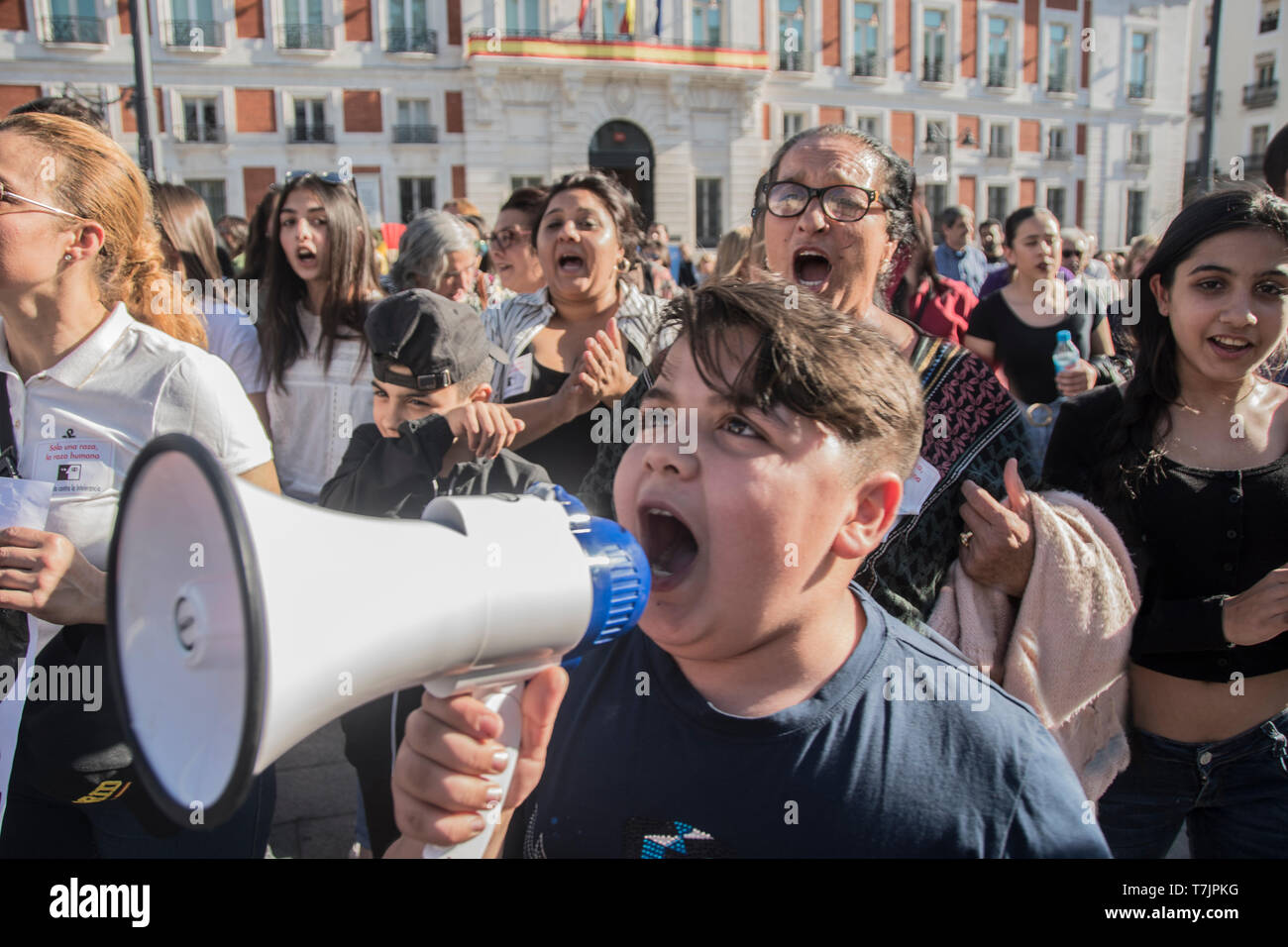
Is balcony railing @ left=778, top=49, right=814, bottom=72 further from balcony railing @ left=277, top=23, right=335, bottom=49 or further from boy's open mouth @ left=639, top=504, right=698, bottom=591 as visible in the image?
boy's open mouth @ left=639, top=504, right=698, bottom=591

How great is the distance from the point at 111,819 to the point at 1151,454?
238cm

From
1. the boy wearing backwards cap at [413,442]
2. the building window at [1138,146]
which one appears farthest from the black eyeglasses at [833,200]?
the building window at [1138,146]

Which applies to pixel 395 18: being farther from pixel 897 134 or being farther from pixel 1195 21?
pixel 1195 21

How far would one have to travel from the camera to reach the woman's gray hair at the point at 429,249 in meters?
4.43

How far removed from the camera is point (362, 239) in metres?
3.57

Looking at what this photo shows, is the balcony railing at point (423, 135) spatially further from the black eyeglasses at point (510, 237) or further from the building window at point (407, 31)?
the black eyeglasses at point (510, 237)

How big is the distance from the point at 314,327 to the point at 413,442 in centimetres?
150

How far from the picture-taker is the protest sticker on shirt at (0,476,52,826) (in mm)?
1881

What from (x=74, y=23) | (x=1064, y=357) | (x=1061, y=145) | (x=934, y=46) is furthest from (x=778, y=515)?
(x=1061, y=145)

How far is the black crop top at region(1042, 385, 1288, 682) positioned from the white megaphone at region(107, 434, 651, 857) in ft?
4.86

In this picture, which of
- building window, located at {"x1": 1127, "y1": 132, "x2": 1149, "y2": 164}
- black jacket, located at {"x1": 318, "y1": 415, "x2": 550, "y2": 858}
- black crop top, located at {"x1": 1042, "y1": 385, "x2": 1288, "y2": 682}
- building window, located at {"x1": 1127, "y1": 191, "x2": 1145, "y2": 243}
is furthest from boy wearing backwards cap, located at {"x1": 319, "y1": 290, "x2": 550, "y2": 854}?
building window, located at {"x1": 1127, "y1": 191, "x2": 1145, "y2": 243}

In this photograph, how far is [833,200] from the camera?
2.16 metres

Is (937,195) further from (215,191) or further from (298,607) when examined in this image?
(298,607)

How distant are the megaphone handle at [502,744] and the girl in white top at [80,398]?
1120mm
